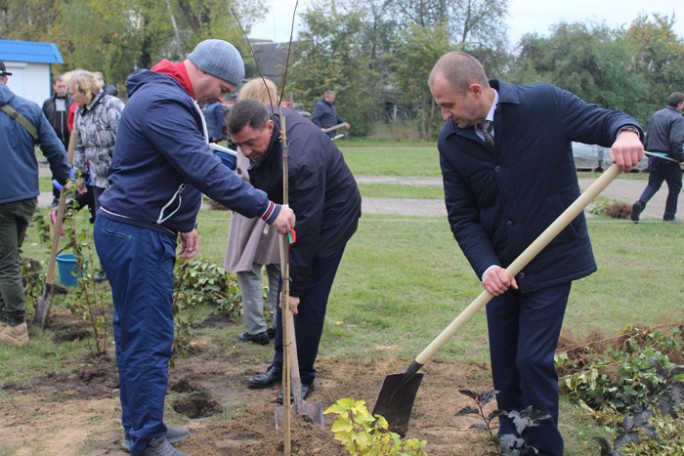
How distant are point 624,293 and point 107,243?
18.1 ft

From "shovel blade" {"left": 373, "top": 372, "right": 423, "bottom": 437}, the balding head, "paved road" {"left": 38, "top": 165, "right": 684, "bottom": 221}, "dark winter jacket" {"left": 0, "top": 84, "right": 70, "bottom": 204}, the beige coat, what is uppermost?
the balding head

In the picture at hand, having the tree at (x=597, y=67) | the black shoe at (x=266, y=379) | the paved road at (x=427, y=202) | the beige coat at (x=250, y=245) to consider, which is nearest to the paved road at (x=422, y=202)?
the paved road at (x=427, y=202)

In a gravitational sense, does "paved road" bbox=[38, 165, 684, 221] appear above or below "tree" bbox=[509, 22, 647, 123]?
below

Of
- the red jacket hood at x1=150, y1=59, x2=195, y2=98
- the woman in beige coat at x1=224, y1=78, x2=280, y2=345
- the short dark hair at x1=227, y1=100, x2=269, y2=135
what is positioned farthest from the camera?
the woman in beige coat at x1=224, y1=78, x2=280, y2=345

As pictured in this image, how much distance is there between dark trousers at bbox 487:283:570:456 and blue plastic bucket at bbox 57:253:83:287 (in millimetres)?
4707

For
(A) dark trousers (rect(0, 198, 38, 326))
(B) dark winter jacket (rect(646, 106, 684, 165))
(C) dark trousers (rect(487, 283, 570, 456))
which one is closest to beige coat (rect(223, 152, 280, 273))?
(A) dark trousers (rect(0, 198, 38, 326))

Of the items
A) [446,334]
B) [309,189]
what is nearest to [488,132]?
[446,334]

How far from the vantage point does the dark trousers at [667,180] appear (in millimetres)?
11688

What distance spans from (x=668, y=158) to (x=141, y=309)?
1003 centimetres

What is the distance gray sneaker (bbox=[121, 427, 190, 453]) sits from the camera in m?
3.93

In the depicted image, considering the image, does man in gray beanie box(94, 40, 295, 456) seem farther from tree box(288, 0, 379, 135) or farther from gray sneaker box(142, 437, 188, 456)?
tree box(288, 0, 379, 135)

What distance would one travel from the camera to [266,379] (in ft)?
16.1

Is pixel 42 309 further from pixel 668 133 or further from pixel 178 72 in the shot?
pixel 668 133

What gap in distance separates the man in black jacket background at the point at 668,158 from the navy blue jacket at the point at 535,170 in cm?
893
